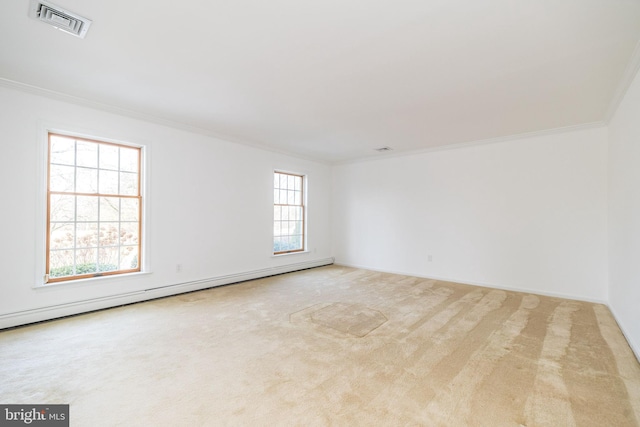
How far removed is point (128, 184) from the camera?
160 inches

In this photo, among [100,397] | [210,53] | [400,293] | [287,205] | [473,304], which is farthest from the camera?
[287,205]

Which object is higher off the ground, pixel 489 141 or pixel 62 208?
pixel 489 141

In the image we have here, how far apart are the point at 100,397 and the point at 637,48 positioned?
483cm

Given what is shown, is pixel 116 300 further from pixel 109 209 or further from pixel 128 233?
pixel 109 209

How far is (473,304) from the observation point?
403 cm

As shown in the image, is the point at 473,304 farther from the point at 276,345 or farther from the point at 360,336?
the point at 276,345

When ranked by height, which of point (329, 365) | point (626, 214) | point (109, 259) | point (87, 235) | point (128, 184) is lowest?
point (329, 365)

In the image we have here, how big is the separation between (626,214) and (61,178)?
645 cm

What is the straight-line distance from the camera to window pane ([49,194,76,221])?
135 inches

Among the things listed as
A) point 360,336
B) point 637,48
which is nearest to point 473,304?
point 360,336

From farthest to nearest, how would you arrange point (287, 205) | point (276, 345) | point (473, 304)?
1. point (287, 205)
2. point (473, 304)
3. point (276, 345)

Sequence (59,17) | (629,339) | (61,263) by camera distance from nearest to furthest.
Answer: (59,17) < (629,339) < (61,263)

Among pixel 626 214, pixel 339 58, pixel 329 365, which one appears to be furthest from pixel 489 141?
pixel 329 365

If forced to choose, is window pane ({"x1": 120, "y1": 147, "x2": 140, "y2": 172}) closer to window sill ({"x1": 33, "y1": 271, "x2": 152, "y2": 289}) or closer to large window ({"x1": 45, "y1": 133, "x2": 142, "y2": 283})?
large window ({"x1": 45, "y1": 133, "x2": 142, "y2": 283})
